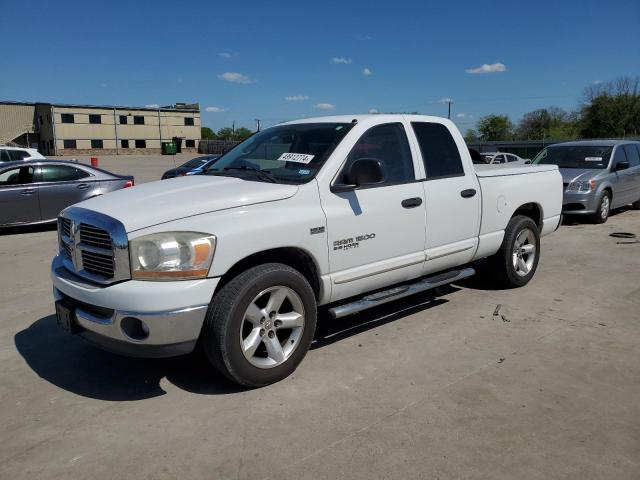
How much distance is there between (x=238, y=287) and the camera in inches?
136

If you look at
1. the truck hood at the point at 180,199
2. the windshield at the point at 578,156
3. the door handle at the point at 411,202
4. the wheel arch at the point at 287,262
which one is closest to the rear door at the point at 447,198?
the door handle at the point at 411,202

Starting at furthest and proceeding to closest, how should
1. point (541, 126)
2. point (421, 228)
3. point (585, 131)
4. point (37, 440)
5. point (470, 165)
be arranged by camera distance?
point (541, 126) < point (585, 131) < point (470, 165) < point (421, 228) < point (37, 440)

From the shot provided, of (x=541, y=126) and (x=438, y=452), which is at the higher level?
(x=541, y=126)

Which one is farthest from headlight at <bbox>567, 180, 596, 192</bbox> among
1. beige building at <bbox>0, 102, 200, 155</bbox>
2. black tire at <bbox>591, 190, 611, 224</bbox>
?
beige building at <bbox>0, 102, 200, 155</bbox>

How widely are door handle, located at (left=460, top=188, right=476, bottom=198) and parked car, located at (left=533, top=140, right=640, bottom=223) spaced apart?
21.9 feet

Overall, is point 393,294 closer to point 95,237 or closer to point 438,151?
point 438,151

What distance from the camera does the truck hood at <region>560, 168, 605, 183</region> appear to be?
10.9 meters

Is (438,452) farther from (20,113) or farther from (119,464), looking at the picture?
(20,113)

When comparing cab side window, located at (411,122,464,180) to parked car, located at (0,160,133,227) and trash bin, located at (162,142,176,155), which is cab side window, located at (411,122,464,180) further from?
trash bin, located at (162,142,176,155)

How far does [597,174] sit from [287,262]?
367 inches

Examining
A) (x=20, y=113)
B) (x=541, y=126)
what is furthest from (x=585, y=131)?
(x=20, y=113)

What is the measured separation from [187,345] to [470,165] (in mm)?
3353

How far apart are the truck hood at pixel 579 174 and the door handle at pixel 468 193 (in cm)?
663

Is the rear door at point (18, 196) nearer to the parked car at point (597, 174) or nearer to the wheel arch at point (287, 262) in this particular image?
the wheel arch at point (287, 262)
